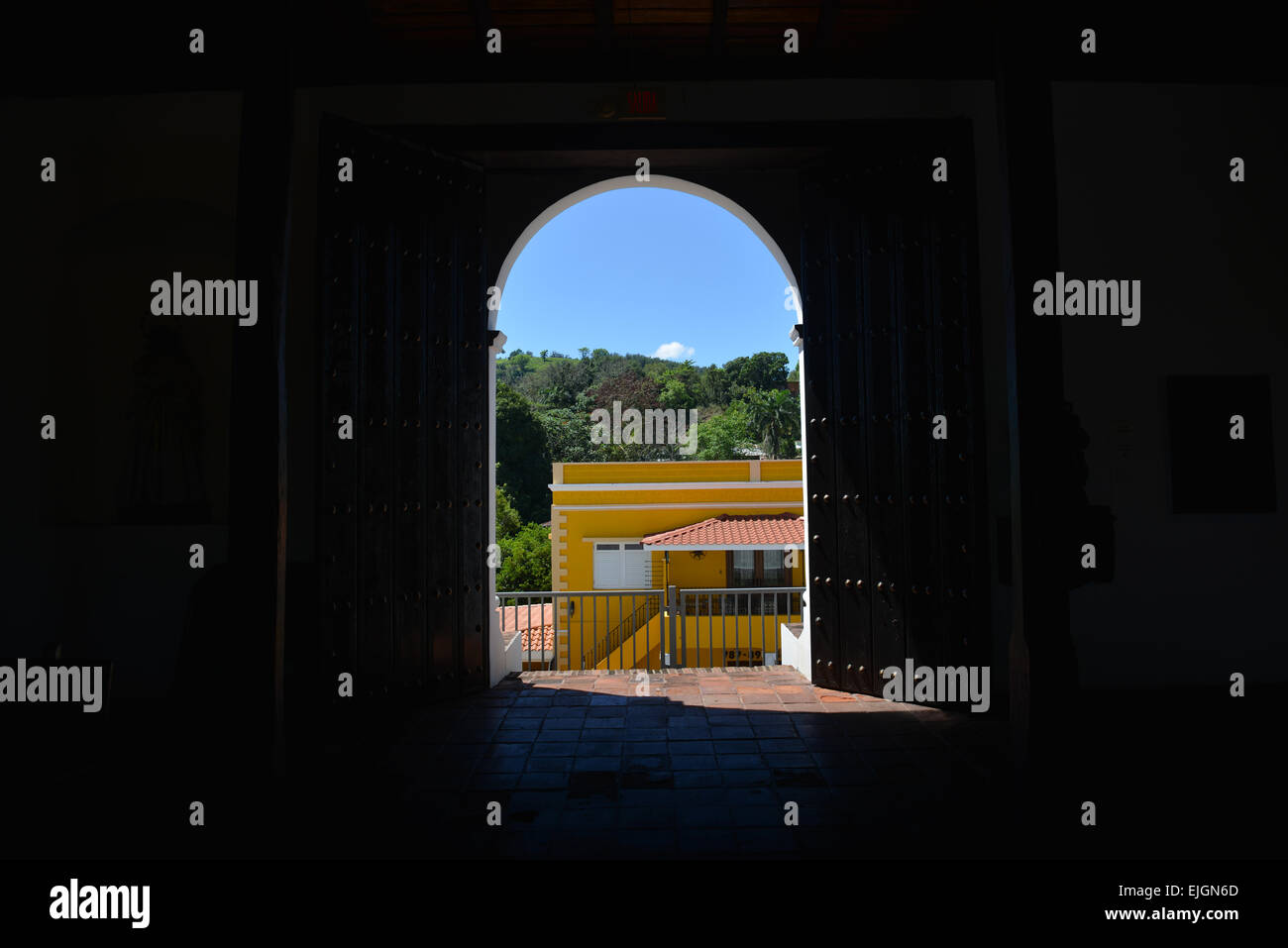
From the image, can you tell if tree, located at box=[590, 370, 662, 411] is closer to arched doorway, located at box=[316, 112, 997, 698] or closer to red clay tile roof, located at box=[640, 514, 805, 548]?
red clay tile roof, located at box=[640, 514, 805, 548]

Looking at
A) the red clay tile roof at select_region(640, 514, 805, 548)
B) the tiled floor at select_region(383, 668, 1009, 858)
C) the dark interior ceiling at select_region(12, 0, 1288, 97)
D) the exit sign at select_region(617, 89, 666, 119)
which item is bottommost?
the tiled floor at select_region(383, 668, 1009, 858)

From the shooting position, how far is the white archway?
204 inches

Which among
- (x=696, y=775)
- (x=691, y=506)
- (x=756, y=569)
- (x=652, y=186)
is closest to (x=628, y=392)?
(x=691, y=506)

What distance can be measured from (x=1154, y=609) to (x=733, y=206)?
4157 mm

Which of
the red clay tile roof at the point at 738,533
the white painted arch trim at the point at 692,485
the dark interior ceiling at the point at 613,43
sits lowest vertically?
the red clay tile roof at the point at 738,533

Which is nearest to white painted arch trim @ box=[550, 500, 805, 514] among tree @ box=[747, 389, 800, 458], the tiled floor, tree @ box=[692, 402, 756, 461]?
the tiled floor

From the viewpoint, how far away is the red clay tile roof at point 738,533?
15.0 m

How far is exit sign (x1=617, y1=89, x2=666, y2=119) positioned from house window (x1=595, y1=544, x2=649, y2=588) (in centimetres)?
1380

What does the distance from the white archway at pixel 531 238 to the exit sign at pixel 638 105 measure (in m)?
0.75

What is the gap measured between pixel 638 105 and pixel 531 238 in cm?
138

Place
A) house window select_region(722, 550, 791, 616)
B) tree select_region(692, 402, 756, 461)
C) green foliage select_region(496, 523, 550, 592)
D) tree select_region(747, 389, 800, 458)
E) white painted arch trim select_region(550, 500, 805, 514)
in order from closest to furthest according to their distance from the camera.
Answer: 1. house window select_region(722, 550, 791, 616)
2. white painted arch trim select_region(550, 500, 805, 514)
3. green foliage select_region(496, 523, 550, 592)
4. tree select_region(747, 389, 800, 458)
5. tree select_region(692, 402, 756, 461)

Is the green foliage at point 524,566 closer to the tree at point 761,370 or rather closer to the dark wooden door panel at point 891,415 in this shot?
the dark wooden door panel at point 891,415

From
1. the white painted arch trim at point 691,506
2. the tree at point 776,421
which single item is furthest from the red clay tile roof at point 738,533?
the tree at point 776,421

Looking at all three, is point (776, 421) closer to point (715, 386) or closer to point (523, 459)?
point (715, 386)
